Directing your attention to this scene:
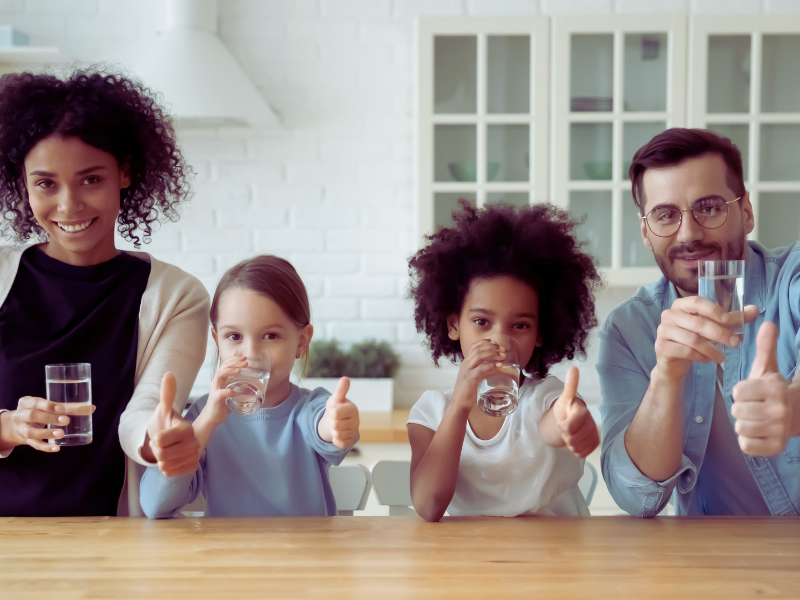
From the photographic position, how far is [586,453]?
1121mm

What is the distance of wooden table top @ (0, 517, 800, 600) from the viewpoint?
3.05 ft

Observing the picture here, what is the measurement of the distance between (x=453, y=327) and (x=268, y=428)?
0.43 metres

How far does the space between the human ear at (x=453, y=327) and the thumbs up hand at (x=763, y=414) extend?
0.62 m

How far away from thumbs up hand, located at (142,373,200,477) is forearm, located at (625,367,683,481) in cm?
74

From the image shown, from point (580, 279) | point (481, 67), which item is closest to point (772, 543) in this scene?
point (580, 279)

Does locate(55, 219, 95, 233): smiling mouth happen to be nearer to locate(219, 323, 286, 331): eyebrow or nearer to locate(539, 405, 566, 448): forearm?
locate(219, 323, 286, 331): eyebrow

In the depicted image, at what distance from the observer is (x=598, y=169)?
3.02m

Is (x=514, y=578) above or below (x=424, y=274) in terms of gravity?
below

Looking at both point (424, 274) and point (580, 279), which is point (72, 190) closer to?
point (424, 274)

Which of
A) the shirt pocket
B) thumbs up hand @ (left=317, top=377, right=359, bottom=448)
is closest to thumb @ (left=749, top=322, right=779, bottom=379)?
the shirt pocket

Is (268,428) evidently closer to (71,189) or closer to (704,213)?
(71,189)

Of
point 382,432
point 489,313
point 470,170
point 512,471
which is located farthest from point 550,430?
point 470,170

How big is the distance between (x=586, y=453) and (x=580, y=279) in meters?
0.50

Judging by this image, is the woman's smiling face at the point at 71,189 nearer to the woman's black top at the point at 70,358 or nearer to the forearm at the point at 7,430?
the woman's black top at the point at 70,358
